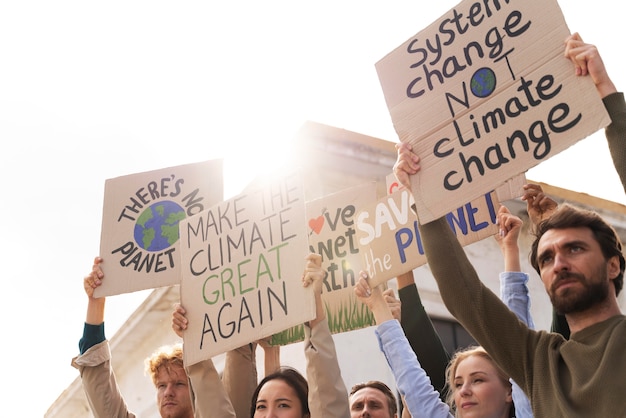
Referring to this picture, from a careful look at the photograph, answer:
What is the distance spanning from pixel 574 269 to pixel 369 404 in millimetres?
1545

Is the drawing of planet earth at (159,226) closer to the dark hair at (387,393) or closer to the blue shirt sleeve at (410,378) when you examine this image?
the dark hair at (387,393)

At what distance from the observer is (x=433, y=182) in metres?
3.02

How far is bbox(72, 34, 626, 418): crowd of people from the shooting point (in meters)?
2.47

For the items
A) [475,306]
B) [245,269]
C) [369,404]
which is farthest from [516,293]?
[245,269]

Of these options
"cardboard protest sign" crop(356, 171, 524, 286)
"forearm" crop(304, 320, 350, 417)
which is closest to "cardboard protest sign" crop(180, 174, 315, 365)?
"forearm" crop(304, 320, 350, 417)

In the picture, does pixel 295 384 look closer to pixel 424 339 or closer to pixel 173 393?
pixel 424 339

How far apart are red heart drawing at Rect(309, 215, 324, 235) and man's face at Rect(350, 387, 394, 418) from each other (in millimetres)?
1064

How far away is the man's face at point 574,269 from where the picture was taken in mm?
2488

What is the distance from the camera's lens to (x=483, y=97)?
119 inches

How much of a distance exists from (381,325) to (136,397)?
29.2ft

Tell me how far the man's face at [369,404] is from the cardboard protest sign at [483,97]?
119cm

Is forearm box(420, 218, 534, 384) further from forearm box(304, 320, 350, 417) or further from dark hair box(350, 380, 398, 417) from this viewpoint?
dark hair box(350, 380, 398, 417)

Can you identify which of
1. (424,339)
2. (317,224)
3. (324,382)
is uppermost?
(317,224)

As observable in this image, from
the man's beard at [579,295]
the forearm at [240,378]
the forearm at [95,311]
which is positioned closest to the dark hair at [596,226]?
the man's beard at [579,295]
